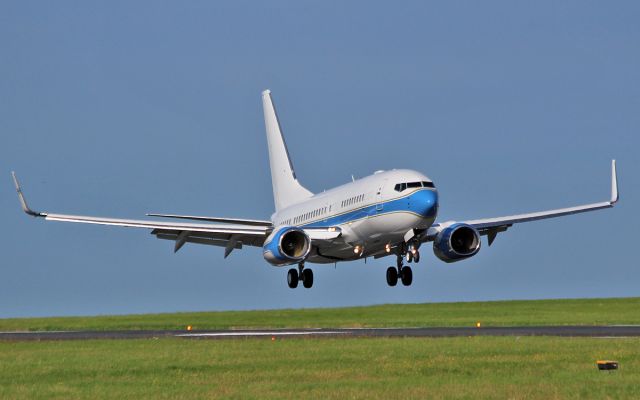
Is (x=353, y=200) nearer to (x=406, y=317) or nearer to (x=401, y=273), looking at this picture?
(x=401, y=273)

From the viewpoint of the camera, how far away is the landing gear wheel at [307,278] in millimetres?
67938

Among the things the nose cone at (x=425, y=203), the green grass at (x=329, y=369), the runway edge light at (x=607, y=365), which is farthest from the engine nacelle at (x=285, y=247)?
the runway edge light at (x=607, y=365)

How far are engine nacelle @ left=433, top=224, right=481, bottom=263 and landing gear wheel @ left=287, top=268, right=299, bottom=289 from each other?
1068 centimetres

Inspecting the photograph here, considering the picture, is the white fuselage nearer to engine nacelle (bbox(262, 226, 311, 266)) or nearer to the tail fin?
engine nacelle (bbox(262, 226, 311, 266))

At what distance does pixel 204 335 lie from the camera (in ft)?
181

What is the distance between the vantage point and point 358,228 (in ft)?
190

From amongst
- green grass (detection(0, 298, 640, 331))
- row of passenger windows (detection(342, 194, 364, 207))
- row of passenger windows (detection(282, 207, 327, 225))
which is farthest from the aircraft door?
green grass (detection(0, 298, 640, 331))

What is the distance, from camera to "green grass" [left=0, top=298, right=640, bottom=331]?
68438mm

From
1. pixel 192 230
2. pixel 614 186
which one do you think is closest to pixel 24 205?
pixel 192 230

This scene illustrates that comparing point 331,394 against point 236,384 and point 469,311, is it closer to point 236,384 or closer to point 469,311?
point 236,384

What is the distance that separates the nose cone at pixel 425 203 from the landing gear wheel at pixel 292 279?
15560 millimetres

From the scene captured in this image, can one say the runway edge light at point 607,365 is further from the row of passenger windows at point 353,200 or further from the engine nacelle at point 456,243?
the engine nacelle at point 456,243

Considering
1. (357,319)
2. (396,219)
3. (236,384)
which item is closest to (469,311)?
(357,319)

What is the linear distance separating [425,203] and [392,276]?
954cm
